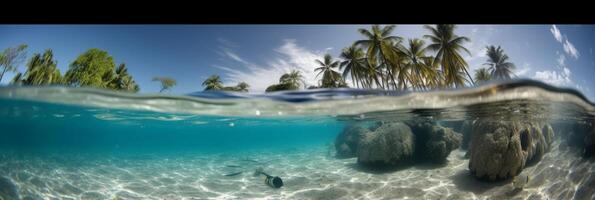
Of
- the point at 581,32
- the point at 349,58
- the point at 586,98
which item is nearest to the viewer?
the point at 581,32

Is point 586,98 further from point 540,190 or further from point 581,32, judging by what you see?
point 540,190

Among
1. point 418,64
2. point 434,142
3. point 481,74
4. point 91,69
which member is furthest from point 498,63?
point 91,69

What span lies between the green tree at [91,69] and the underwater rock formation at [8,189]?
25.5 meters

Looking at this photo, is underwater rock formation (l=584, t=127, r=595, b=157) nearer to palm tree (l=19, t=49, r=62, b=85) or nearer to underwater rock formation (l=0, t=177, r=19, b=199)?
underwater rock formation (l=0, t=177, r=19, b=199)

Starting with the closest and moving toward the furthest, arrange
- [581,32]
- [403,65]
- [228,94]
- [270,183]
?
[581,32] < [228,94] < [270,183] < [403,65]

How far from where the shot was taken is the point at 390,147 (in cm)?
1356

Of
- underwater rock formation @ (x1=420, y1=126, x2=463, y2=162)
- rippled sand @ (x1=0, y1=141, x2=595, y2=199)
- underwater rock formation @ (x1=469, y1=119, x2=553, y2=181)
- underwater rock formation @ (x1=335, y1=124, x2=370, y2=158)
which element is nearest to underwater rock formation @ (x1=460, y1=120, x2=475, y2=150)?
rippled sand @ (x1=0, y1=141, x2=595, y2=199)

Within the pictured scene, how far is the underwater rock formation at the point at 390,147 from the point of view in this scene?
13.5 metres

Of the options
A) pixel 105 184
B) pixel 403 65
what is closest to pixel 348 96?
pixel 105 184

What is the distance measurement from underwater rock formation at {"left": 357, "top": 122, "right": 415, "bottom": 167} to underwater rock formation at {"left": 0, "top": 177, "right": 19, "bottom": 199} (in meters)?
15.0

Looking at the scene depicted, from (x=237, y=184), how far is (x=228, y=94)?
5.74 meters
